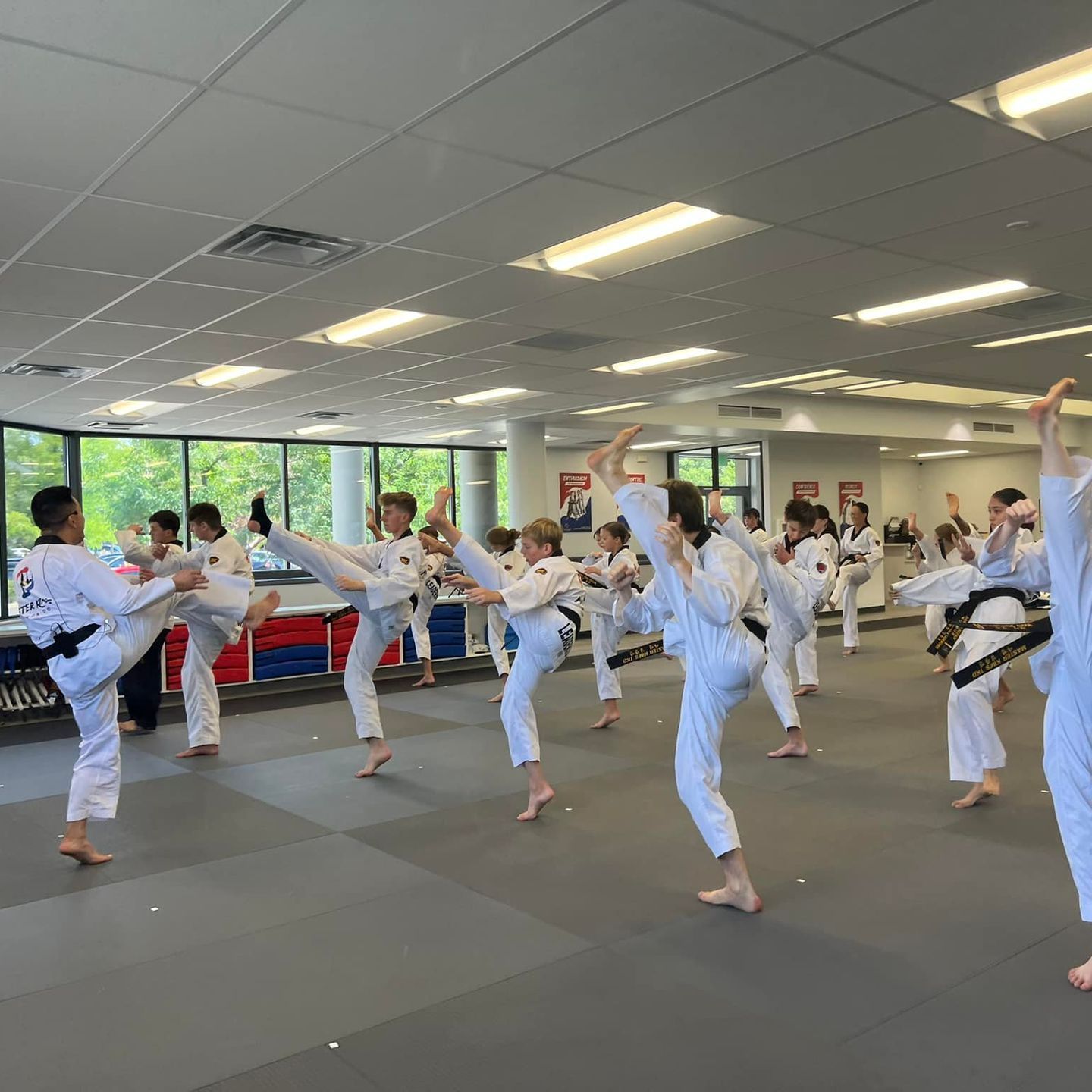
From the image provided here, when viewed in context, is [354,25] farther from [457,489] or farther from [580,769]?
[457,489]

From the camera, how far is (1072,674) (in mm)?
2842

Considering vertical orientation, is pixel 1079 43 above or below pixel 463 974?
above

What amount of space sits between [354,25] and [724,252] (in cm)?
273

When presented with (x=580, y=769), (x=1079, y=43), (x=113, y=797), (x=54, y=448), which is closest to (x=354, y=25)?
(x=1079, y=43)

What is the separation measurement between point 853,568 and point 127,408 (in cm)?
793

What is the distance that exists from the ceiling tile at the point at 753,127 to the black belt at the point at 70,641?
9.17 ft

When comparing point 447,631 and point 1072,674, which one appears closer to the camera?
point 1072,674

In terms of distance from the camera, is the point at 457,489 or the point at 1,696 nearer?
the point at 1,696

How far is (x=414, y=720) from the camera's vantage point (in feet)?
24.3

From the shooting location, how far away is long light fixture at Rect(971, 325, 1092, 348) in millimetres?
7332

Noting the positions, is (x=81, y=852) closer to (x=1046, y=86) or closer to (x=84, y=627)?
(x=84, y=627)

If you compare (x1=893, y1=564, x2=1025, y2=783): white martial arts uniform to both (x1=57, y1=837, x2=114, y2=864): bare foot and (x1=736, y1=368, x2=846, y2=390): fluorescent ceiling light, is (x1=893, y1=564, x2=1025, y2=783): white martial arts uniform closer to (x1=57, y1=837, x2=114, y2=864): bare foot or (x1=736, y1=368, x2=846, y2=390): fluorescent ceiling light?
(x1=57, y1=837, x2=114, y2=864): bare foot

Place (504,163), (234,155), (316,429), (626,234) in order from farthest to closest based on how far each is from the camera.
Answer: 1. (316,429)
2. (626,234)
3. (504,163)
4. (234,155)

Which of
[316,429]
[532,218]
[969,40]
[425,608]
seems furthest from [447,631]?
[969,40]
